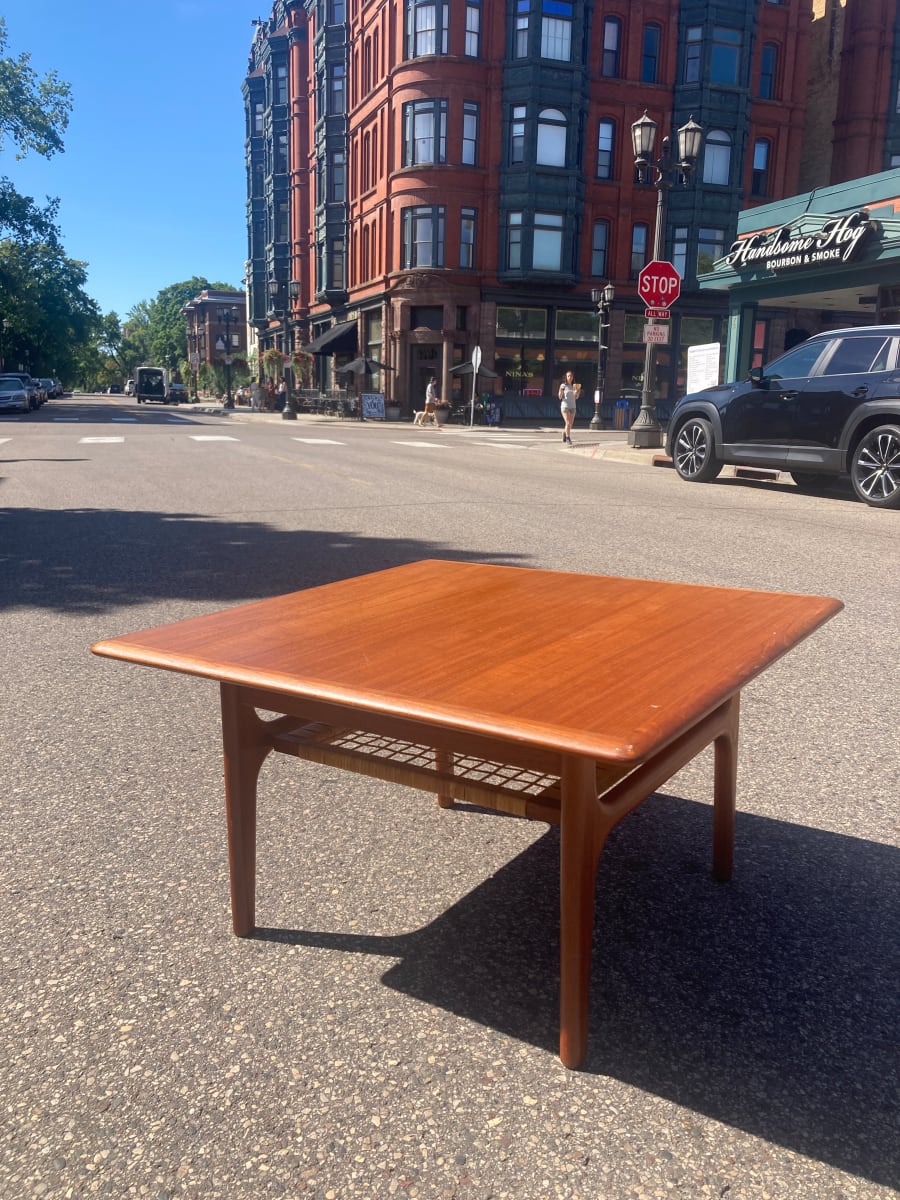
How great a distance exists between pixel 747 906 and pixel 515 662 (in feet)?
3.76

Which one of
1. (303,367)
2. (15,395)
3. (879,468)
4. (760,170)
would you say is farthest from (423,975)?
(303,367)

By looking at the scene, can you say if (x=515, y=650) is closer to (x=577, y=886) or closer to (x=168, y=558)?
(x=577, y=886)

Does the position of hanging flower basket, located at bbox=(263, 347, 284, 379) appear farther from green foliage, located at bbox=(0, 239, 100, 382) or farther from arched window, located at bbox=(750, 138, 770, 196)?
arched window, located at bbox=(750, 138, 770, 196)

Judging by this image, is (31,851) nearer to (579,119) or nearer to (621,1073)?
(621,1073)

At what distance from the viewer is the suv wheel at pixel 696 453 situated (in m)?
14.2

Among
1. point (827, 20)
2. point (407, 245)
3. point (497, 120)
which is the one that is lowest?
point (407, 245)

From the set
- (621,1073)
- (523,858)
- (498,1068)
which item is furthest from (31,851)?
(621,1073)

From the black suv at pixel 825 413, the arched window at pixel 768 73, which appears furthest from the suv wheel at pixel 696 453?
the arched window at pixel 768 73

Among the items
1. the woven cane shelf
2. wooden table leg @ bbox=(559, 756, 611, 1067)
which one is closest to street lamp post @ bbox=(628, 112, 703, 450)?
the woven cane shelf

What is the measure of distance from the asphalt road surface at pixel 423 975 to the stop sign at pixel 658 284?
1597 cm

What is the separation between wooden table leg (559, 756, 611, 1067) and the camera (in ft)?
6.20

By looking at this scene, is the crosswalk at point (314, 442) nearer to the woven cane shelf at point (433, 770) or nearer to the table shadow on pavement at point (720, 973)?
the table shadow on pavement at point (720, 973)

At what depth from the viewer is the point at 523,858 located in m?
3.00

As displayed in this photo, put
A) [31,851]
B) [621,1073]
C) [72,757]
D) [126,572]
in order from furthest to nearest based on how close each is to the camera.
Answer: [126,572], [72,757], [31,851], [621,1073]
